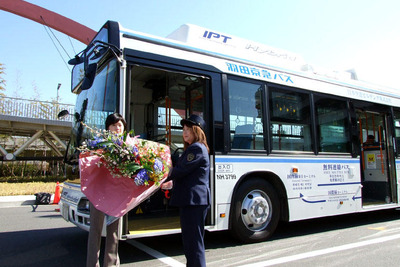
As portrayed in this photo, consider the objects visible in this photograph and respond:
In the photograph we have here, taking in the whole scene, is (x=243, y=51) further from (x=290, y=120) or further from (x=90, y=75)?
(x=90, y=75)

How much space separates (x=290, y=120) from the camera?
5.55 metres

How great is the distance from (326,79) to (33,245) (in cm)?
634

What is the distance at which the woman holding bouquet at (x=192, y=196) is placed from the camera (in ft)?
9.52

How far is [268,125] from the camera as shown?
523 centimetres

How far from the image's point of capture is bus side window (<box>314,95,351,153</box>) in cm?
589

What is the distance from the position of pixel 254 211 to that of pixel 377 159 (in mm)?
4634

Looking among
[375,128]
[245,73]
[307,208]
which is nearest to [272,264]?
[307,208]

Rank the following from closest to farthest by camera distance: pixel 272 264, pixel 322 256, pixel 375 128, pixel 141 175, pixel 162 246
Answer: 1. pixel 141 175
2. pixel 272 264
3. pixel 322 256
4. pixel 162 246
5. pixel 375 128

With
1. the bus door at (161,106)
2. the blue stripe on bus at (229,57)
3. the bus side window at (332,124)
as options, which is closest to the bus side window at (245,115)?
the blue stripe on bus at (229,57)

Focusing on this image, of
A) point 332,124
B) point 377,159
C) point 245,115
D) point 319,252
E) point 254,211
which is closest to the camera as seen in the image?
point 319,252

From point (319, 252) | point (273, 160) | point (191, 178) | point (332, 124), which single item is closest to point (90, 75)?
point (191, 178)

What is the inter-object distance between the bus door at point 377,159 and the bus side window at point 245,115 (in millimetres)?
3165

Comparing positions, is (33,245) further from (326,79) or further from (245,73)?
(326,79)

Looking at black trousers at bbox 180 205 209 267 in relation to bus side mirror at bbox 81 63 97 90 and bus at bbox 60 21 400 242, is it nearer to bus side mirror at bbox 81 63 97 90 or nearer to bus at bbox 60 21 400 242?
bus at bbox 60 21 400 242
